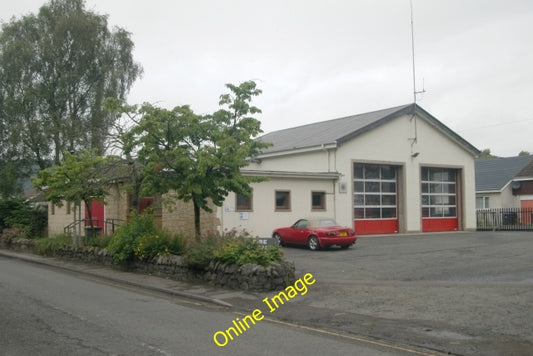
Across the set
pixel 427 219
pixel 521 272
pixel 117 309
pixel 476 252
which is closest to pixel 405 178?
pixel 427 219

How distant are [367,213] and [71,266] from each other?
14.8 metres

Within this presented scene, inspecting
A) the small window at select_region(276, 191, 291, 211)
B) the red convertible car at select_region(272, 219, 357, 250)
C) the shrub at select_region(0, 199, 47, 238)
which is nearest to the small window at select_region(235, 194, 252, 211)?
the small window at select_region(276, 191, 291, 211)

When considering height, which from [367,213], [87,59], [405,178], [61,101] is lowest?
[367,213]

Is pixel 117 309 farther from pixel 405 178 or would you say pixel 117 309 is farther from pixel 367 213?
pixel 405 178

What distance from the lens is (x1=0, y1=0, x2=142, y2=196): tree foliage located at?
3372 cm

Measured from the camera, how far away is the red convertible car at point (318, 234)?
65.4 ft

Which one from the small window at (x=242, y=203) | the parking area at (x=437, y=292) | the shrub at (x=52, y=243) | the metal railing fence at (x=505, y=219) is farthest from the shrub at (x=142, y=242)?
the metal railing fence at (x=505, y=219)

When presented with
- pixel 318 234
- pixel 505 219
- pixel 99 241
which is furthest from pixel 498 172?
pixel 99 241

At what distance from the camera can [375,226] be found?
27.8 meters

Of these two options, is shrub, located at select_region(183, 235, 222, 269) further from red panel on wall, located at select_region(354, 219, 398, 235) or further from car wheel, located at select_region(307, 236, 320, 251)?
red panel on wall, located at select_region(354, 219, 398, 235)

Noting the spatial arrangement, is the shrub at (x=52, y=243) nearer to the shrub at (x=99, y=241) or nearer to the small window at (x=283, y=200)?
the shrub at (x=99, y=241)

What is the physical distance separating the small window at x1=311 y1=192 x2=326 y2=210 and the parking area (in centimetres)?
512

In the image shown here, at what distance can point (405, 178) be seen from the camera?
29.0 m

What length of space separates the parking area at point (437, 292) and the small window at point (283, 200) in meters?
4.00
